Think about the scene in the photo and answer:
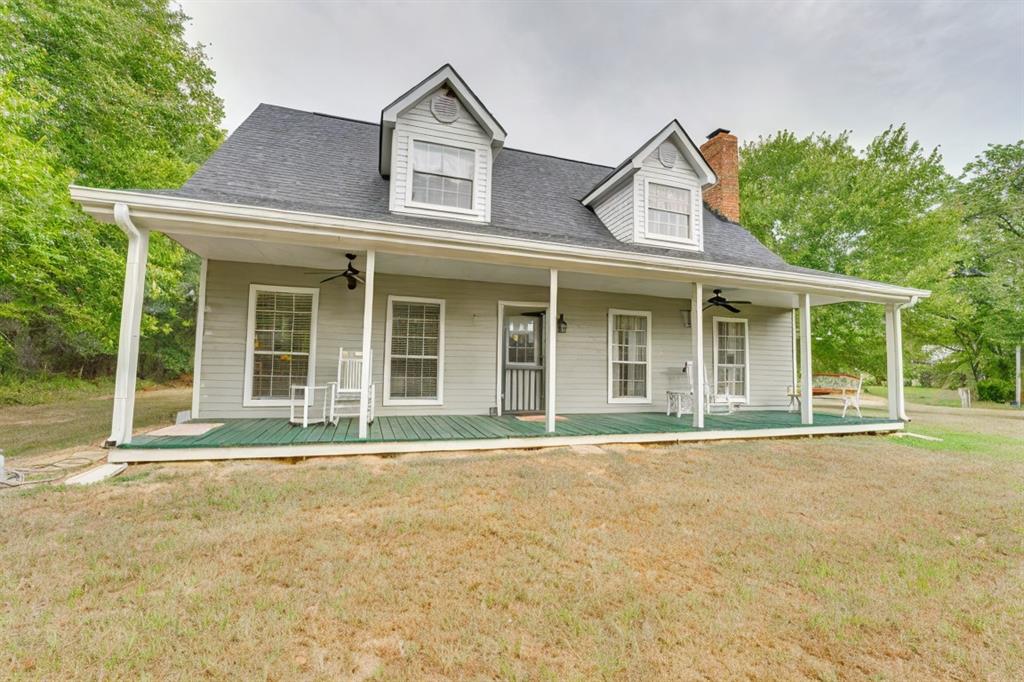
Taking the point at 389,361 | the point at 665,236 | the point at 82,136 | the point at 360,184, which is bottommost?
the point at 389,361

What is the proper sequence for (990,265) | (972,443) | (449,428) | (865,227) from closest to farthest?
(449,428) < (972,443) < (865,227) < (990,265)

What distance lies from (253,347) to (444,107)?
495 centimetres

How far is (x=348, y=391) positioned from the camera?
5602 mm

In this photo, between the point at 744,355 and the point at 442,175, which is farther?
the point at 744,355

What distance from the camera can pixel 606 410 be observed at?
26.7 feet

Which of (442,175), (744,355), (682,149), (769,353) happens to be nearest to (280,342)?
(442,175)

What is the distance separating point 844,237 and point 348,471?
15.8m

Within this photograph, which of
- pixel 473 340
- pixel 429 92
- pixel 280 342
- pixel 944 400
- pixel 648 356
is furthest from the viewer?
pixel 944 400

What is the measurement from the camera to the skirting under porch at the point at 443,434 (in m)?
4.54

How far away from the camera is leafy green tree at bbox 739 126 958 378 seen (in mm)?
11906

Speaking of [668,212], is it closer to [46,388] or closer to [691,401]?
[691,401]

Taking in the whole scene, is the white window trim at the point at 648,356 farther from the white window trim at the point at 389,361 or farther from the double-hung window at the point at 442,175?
the double-hung window at the point at 442,175

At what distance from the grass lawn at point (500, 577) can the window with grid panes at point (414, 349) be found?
268 cm

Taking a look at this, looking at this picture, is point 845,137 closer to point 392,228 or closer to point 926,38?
point 926,38
